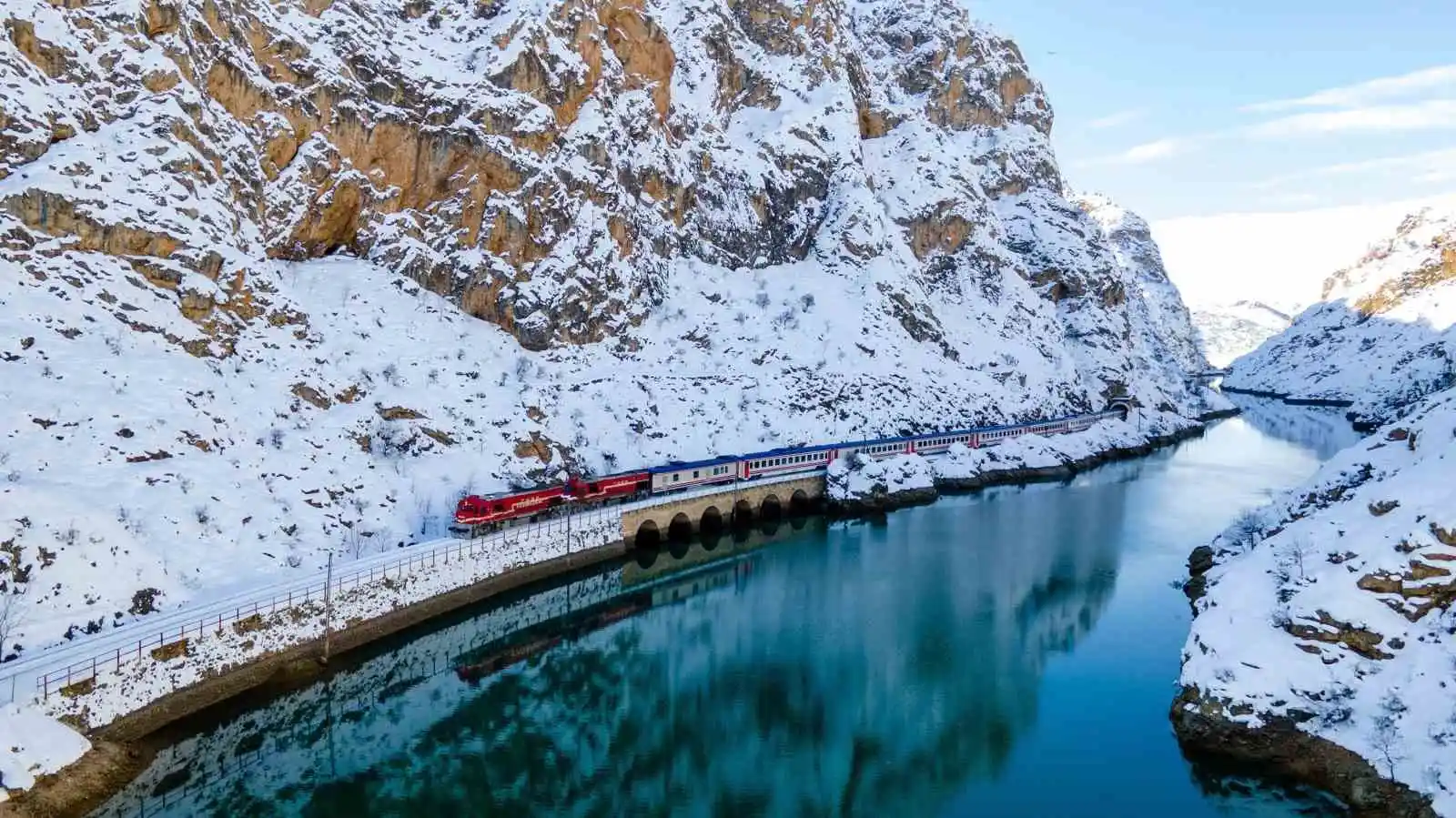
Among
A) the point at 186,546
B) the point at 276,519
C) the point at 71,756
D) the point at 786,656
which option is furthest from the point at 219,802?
the point at 786,656

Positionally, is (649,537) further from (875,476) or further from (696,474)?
(875,476)

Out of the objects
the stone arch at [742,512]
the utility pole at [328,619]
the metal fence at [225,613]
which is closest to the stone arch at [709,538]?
the stone arch at [742,512]

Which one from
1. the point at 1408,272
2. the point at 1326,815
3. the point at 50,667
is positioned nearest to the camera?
the point at 1326,815

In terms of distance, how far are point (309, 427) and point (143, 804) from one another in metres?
24.8

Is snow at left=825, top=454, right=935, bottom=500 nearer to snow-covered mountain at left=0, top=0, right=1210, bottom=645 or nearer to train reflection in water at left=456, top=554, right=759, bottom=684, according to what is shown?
snow-covered mountain at left=0, top=0, right=1210, bottom=645

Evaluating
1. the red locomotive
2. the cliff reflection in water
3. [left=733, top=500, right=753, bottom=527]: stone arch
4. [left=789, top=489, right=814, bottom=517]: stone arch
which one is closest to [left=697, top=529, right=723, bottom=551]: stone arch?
[left=733, top=500, right=753, bottom=527]: stone arch

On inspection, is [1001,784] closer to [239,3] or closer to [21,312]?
[21,312]

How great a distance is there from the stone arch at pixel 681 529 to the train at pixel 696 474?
2334 mm

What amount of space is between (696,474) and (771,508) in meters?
9.48

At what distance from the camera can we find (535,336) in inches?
2559

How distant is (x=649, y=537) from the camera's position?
2298 inches

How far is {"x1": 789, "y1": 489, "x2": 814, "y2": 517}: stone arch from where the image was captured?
69000 mm

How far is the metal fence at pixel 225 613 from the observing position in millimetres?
25750

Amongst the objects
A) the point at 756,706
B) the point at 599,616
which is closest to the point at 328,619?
the point at 599,616
